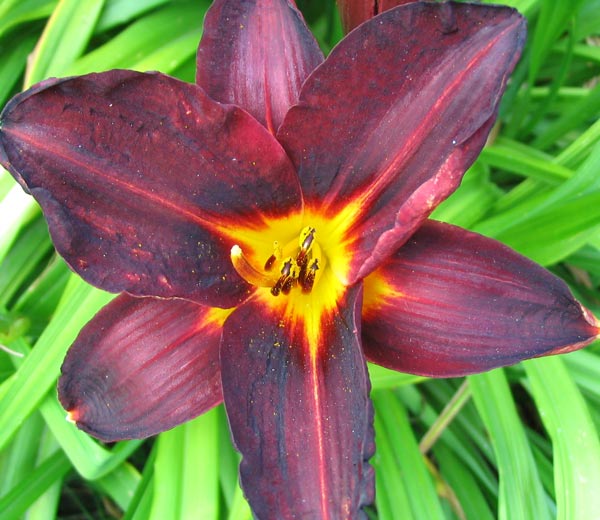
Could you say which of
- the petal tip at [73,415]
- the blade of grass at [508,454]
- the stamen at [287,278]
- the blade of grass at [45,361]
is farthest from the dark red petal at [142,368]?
the blade of grass at [508,454]

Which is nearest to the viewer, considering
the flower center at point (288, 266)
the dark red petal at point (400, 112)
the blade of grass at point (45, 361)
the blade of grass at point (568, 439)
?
the dark red petal at point (400, 112)

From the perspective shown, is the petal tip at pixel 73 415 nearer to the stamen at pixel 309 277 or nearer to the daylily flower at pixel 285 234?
the daylily flower at pixel 285 234

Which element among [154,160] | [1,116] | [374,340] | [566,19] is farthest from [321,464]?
[566,19]

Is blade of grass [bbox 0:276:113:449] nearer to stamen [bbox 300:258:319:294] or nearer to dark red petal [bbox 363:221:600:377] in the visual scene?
stamen [bbox 300:258:319:294]

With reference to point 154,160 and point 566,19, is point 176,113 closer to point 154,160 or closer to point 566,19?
point 154,160

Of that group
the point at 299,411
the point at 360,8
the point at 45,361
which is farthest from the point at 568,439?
the point at 45,361

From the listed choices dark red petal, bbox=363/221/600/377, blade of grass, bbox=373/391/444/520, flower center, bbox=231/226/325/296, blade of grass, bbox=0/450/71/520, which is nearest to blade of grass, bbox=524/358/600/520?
blade of grass, bbox=373/391/444/520

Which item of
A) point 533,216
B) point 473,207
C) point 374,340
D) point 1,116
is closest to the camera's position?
point 1,116

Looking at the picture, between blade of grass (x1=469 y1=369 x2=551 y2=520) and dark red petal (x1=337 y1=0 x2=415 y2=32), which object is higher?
dark red petal (x1=337 y1=0 x2=415 y2=32)
